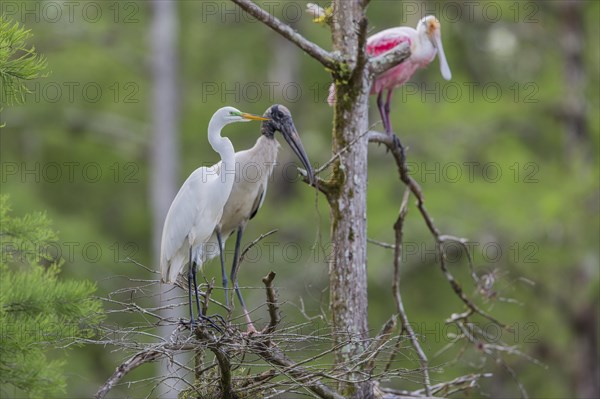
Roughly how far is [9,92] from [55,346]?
1.30 meters

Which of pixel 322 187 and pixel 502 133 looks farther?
pixel 502 133

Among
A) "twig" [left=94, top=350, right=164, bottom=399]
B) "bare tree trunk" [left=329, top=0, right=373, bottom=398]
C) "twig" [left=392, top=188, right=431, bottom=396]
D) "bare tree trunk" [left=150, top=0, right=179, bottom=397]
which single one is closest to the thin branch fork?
"bare tree trunk" [left=329, top=0, right=373, bottom=398]

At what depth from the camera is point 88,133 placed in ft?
53.3

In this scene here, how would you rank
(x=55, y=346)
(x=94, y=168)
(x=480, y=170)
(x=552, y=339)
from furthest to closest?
1. (x=94, y=168)
2. (x=480, y=170)
3. (x=552, y=339)
4. (x=55, y=346)

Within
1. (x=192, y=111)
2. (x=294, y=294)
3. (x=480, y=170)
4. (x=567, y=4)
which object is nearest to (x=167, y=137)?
(x=192, y=111)

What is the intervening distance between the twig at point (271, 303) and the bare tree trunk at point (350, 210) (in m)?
0.57

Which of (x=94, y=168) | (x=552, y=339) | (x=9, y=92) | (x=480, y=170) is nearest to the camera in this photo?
(x=9, y=92)

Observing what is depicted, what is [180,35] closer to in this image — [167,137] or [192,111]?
[192,111]

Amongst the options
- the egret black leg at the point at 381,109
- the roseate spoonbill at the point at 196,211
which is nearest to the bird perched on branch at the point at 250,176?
the roseate spoonbill at the point at 196,211

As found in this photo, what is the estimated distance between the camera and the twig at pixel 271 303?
4934 millimetres

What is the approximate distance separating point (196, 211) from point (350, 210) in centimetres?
81

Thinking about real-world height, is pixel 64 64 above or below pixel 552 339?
above

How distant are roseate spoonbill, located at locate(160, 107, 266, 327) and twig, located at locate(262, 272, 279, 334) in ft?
2.04

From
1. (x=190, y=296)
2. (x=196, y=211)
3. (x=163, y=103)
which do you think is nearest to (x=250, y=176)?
(x=196, y=211)
